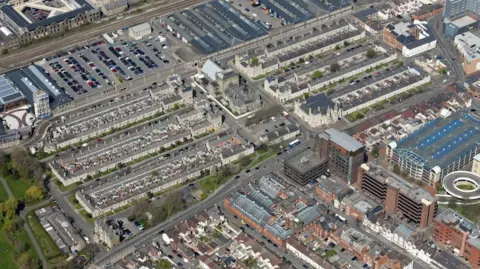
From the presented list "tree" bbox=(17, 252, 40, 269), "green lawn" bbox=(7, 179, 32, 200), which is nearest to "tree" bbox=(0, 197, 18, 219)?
"green lawn" bbox=(7, 179, 32, 200)

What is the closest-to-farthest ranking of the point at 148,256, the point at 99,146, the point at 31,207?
1. the point at 148,256
2. the point at 31,207
3. the point at 99,146

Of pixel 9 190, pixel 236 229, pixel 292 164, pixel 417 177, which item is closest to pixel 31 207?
pixel 9 190

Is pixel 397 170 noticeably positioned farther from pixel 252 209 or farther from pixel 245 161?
pixel 252 209

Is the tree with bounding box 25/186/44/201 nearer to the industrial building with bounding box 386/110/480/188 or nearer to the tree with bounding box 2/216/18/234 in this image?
the tree with bounding box 2/216/18/234

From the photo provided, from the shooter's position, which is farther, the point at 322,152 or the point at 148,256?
the point at 322,152

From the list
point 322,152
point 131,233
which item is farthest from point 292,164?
point 131,233

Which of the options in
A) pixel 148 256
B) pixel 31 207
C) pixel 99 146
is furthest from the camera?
pixel 99 146

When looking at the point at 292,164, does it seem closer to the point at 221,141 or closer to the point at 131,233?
the point at 221,141
